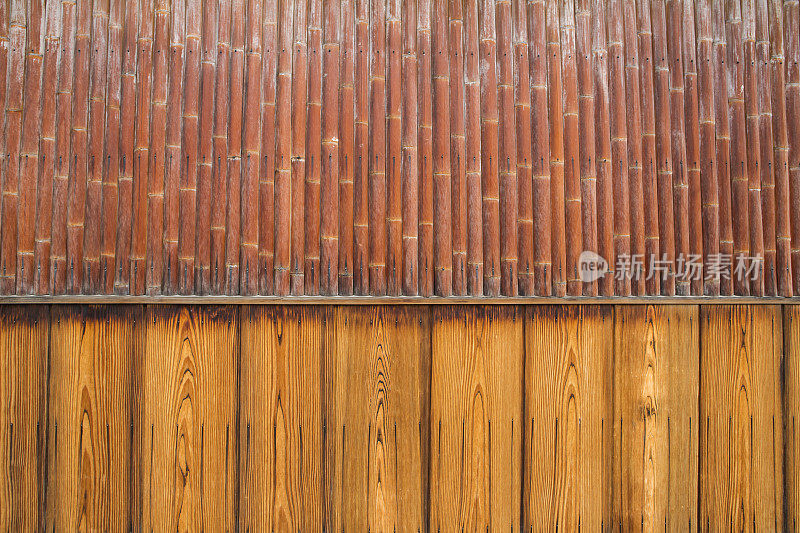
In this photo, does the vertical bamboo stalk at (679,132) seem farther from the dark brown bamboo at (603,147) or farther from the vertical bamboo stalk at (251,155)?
the vertical bamboo stalk at (251,155)

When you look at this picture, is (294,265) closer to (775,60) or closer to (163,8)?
(163,8)

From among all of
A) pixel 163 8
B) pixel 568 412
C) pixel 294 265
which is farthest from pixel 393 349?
pixel 163 8

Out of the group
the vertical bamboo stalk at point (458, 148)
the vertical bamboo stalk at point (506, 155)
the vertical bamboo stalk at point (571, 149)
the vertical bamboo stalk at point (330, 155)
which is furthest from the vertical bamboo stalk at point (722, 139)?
the vertical bamboo stalk at point (330, 155)

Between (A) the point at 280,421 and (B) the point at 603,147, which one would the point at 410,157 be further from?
(A) the point at 280,421

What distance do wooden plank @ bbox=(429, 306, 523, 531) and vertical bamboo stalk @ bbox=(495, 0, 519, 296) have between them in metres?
0.18

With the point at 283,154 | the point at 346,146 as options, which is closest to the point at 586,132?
the point at 346,146

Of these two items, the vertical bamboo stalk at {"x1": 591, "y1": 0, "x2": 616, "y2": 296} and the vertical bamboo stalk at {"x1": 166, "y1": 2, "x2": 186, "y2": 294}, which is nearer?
the vertical bamboo stalk at {"x1": 166, "y1": 2, "x2": 186, "y2": 294}

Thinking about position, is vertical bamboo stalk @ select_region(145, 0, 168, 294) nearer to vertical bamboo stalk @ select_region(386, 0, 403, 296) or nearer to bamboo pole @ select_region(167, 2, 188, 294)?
bamboo pole @ select_region(167, 2, 188, 294)

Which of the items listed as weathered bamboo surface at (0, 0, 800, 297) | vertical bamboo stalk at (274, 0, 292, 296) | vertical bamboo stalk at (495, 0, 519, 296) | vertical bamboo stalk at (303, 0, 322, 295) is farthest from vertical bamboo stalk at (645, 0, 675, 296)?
vertical bamboo stalk at (274, 0, 292, 296)

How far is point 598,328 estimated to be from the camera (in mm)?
1923

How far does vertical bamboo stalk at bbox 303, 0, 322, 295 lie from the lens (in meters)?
1.85

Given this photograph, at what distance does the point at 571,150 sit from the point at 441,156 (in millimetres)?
548

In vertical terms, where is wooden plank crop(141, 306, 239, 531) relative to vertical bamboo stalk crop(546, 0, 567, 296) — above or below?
below

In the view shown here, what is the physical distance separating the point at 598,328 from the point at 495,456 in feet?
2.17
